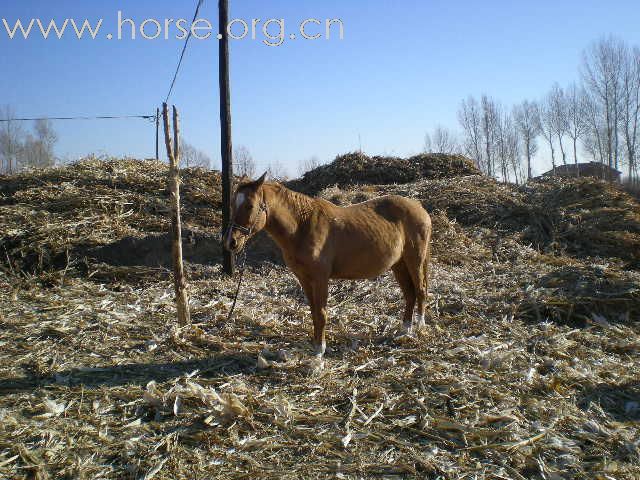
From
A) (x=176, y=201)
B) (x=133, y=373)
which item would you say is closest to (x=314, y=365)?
(x=133, y=373)

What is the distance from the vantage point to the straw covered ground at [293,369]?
9.99 feet

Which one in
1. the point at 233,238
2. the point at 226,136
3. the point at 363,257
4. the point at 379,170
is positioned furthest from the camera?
the point at 379,170

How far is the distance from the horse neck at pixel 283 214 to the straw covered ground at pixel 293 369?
1292mm

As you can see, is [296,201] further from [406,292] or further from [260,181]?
[406,292]

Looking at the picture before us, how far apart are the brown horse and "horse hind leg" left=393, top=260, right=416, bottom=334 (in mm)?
13

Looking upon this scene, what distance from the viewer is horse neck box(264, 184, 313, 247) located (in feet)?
14.7

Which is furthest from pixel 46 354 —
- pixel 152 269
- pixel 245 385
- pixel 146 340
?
pixel 152 269

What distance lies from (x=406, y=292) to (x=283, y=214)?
2110 mm

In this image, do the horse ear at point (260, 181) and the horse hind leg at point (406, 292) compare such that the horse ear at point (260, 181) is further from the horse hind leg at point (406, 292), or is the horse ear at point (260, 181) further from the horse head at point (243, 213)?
the horse hind leg at point (406, 292)

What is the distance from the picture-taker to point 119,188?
429 inches

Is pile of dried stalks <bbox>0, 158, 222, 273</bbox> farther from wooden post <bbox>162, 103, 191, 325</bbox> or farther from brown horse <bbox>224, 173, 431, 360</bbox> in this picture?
brown horse <bbox>224, 173, 431, 360</bbox>

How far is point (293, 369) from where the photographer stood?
4.43 metres

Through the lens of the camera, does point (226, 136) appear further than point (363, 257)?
Yes

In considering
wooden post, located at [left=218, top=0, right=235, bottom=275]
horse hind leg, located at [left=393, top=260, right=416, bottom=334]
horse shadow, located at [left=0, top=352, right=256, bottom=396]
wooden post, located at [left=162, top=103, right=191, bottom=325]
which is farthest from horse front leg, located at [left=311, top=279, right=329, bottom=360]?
wooden post, located at [left=218, top=0, right=235, bottom=275]
